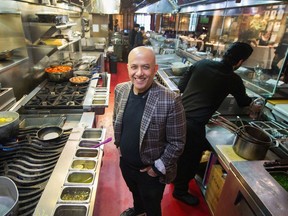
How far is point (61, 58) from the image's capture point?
385cm

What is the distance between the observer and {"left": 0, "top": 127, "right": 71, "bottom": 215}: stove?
1014 mm

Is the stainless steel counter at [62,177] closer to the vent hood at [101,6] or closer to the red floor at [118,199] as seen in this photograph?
the red floor at [118,199]

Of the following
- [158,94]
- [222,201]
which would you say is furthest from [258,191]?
[158,94]

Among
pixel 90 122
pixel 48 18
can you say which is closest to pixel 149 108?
pixel 90 122

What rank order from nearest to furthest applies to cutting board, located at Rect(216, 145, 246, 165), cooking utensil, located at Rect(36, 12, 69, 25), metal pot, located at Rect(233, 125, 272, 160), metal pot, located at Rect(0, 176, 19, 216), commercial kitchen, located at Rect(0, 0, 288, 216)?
metal pot, located at Rect(0, 176, 19, 216), commercial kitchen, located at Rect(0, 0, 288, 216), metal pot, located at Rect(233, 125, 272, 160), cutting board, located at Rect(216, 145, 246, 165), cooking utensil, located at Rect(36, 12, 69, 25)

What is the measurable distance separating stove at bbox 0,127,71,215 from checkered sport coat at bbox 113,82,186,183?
0.53 meters

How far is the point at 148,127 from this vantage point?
128 centimetres

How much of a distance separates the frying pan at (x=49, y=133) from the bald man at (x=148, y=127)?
1.63ft

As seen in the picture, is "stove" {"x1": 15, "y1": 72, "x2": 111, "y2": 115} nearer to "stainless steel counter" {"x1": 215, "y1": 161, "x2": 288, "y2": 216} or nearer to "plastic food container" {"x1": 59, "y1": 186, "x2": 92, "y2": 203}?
"plastic food container" {"x1": 59, "y1": 186, "x2": 92, "y2": 203}

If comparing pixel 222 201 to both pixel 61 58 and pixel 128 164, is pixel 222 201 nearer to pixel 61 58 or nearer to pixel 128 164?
pixel 128 164

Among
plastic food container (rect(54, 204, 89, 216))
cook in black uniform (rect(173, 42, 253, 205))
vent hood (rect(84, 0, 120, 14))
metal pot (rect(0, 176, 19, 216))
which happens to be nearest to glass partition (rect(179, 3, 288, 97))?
cook in black uniform (rect(173, 42, 253, 205))

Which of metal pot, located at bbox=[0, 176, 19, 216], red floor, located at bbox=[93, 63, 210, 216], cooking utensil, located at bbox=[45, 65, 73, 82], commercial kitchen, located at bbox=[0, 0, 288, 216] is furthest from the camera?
cooking utensil, located at bbox=[45, 65, 73, 82]

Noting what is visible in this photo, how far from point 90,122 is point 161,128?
768 millimetres

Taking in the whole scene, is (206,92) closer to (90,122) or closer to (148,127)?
(148,127)
